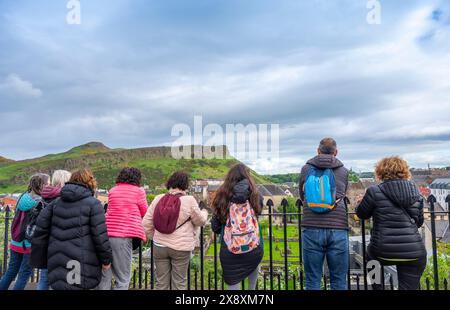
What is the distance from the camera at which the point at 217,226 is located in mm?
4504

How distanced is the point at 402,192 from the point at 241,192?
2129 millimetres

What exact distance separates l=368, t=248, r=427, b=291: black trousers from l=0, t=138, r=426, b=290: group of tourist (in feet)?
0.04

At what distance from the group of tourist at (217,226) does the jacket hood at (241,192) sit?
1 cm

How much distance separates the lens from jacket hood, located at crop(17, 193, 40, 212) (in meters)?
4.95

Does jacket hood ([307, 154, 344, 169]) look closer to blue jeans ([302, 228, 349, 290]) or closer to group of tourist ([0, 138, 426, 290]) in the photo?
group of tourist ([0, 138, 426, 290])

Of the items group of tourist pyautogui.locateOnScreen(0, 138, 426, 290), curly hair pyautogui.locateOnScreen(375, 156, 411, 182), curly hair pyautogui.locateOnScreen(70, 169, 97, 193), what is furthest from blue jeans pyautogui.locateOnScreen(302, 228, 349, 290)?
curly hair pyautogui.locateOnScreen(70, 169, 97, 193)

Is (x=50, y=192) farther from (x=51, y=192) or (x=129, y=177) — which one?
(x=129, y=177)

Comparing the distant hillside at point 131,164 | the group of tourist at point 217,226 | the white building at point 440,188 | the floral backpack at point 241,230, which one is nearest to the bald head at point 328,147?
the group of tourist at point 217,226

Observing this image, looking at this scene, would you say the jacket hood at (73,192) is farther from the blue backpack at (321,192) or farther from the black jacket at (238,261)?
the blue backpack at (321,192)

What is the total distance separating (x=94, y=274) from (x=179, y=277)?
1160mm
